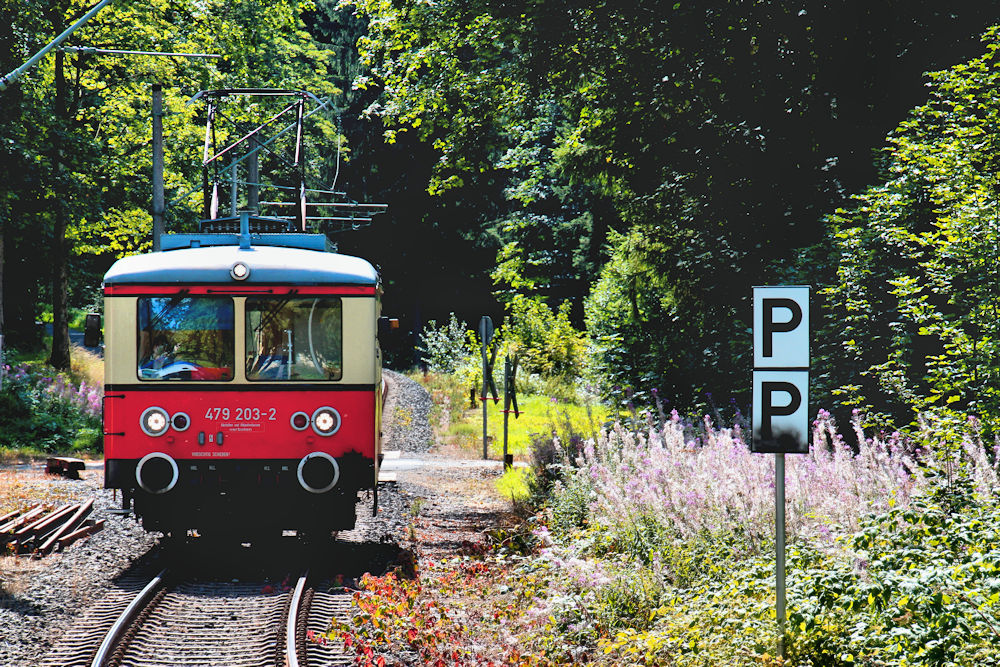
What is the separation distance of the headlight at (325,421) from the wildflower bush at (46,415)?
13805 millimetres

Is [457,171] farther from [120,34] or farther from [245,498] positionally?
[120,34]

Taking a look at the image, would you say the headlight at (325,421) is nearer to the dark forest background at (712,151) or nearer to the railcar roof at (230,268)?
the railcar roof at (230,268)

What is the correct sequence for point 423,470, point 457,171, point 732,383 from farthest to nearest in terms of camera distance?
point 423,470
point 457,171
point 732,383

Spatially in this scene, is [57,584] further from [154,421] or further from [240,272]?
[240,272]

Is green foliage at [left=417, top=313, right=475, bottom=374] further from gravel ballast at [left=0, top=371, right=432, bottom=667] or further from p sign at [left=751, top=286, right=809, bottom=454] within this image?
A: p sign at [left=751, top=286, right=809, bottom=454]

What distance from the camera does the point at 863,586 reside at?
559cm

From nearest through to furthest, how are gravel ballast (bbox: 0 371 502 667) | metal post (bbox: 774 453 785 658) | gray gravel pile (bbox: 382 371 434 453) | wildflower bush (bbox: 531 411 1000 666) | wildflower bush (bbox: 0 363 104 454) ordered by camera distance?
wildflower bush (bbox: 531 411 1000 666), metal post (bbox: 774 453 785 658), gravel ballast (bbox: 0 371 502 667), wildflower bush (bbox: 0 363 104 454), gray gravel pile (bbox: 382 371 434 453)

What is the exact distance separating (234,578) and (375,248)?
42567mm

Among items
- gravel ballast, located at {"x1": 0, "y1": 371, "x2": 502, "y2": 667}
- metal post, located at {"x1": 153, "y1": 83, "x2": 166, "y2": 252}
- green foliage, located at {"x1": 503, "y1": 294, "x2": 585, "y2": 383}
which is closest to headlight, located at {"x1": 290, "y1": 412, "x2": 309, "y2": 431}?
gravel ballast, located at {"x1": 0, "y1": 371, "x2": 502, "y2": 667}

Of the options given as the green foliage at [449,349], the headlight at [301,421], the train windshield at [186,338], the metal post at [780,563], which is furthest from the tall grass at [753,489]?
the green foliage at [449,349]

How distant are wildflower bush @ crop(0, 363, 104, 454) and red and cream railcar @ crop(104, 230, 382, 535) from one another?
42.8 ft

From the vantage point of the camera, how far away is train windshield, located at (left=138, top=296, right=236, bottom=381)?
10477mm

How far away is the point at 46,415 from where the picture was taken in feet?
77.6

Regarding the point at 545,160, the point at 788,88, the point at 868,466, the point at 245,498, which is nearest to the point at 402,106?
the point at 788,88
